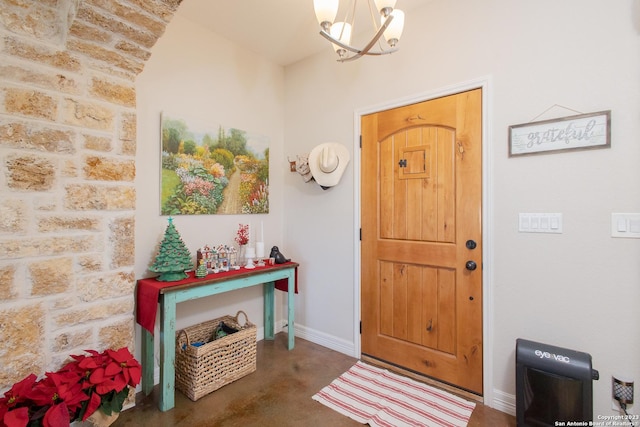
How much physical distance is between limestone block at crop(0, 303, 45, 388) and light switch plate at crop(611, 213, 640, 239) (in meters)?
3.01

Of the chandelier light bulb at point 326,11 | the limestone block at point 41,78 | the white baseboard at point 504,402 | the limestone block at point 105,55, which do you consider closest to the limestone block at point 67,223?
the limestone block at point 41,78

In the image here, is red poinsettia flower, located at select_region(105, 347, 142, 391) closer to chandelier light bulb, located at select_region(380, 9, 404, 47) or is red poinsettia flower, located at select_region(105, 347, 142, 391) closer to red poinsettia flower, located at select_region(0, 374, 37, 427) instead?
red poinsettia flower, located at select_region(0, 374, 37, 427)

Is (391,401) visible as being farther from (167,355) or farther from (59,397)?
(59,397)

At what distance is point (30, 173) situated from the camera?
1.55 metres

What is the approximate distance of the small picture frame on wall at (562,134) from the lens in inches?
64.8

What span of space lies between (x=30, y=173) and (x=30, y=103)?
13.8 inches

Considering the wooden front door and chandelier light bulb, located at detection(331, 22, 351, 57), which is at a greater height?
chandelier light bulb, located at detection(331, 22, 351, 57)

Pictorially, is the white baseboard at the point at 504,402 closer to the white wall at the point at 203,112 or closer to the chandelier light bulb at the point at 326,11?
the white wall at the point at 203,112

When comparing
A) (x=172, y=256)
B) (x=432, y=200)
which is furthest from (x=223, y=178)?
(x=432, y=200)

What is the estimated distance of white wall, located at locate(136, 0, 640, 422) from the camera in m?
1.62

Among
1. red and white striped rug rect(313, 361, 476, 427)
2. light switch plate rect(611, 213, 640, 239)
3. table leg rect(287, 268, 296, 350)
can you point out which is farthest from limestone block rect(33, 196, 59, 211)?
light switch plate rect(611, 213, 640, 239)

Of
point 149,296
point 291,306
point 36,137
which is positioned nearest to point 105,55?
point 36,137

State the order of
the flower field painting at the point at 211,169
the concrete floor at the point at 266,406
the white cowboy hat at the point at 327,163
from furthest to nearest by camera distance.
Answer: the white cowboy hat at the point at 327,163 < the flower field painting at the point at 211,169 < the concrete floor at the point at 266,406

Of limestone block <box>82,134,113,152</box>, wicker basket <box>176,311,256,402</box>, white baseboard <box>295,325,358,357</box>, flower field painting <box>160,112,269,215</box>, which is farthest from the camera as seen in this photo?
white baseboard <box>295,325,358,357</box>
